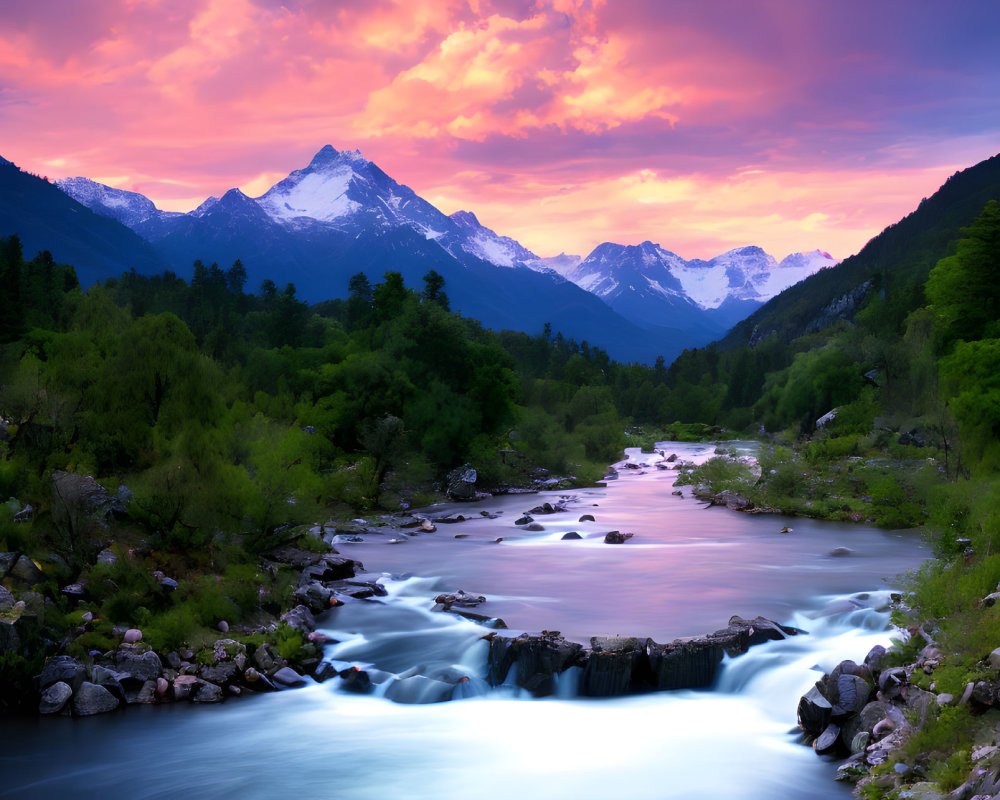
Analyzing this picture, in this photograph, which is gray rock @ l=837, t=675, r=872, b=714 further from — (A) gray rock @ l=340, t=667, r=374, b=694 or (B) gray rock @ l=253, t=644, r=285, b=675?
(B) gray rock @ l=253, t=644, r=285, b=675

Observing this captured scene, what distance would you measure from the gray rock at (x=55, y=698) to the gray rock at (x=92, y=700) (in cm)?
22

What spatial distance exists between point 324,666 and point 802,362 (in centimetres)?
10305

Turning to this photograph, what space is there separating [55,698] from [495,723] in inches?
446

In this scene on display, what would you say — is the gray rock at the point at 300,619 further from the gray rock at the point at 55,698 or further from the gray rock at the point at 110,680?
the gray rock at the point at 55,698

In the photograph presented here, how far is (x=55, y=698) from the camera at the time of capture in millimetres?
20531

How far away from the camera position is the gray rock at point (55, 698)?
20.4m

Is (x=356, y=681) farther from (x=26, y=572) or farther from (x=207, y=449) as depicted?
(x=207, y=449)

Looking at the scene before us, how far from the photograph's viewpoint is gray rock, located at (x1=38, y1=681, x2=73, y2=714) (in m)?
20.4

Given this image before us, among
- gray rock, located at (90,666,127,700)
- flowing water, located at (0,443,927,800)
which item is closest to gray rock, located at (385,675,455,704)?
flowing water, located at (0,443,927,800)

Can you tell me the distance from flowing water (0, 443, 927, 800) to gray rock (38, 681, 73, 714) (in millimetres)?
431

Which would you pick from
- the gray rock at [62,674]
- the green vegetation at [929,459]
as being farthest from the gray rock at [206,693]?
the green vegetation at [929,459]

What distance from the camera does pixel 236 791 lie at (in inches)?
689

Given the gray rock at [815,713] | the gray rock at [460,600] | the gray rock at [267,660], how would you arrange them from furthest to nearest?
the gray rock at [460,600] < the gray rock at [267,660] < the gray rock at [815,713]

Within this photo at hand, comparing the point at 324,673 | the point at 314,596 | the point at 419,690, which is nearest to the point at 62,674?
the point at 324,673
